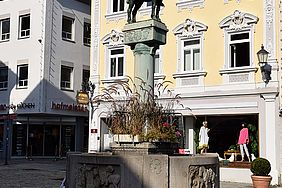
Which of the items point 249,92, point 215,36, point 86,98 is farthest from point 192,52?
point 86,98

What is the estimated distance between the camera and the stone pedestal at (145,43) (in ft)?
34.5

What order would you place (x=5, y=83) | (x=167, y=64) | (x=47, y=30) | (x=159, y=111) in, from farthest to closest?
(x=5, y=83) → (x=47, y=30) → (x=167, y=64) → (x=159, y=111)

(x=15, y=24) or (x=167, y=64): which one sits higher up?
(x=15, y=24)

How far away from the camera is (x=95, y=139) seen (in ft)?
74.9

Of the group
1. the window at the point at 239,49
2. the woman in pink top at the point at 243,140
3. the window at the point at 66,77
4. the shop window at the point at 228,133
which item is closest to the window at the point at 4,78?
the window at the point at 66,77

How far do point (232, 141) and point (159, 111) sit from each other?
36.5ft

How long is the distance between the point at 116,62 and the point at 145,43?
39.2ft

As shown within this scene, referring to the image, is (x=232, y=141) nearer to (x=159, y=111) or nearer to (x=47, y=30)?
(x=159, y=111)

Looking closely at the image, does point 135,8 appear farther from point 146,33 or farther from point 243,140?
point 243,140

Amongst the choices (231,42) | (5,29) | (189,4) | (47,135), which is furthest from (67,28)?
(231,42)

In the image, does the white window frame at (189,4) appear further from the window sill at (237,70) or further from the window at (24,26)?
the window at (24,26)

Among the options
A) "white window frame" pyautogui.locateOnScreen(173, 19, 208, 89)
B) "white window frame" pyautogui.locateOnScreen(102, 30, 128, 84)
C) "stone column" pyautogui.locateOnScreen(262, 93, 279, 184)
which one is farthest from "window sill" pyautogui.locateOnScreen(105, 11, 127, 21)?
"stone column" pyautogui.locateOnScreen(262, 93, 279, 184)

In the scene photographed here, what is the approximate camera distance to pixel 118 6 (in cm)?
2303

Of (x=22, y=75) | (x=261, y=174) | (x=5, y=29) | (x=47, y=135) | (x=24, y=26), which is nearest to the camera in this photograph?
(x=261, y=174)
